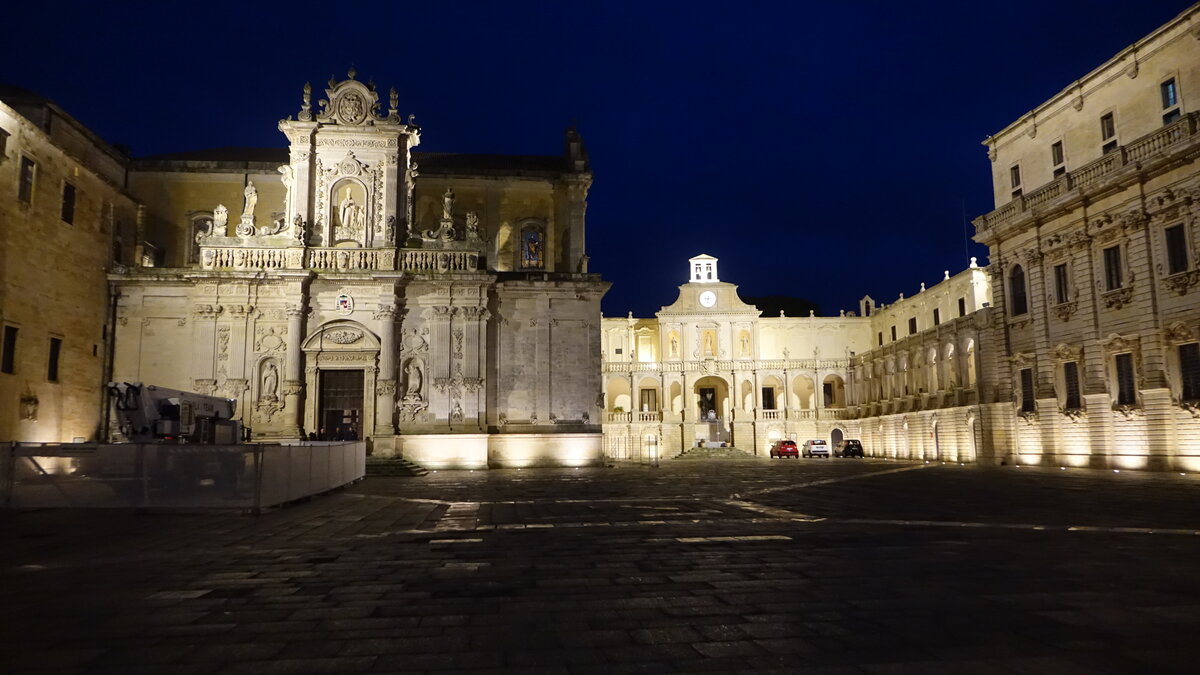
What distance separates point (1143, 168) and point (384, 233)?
3123 cm

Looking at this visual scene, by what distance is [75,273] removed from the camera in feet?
104

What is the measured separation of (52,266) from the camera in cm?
2983

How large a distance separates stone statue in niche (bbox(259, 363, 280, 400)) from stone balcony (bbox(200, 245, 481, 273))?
444 centimetres

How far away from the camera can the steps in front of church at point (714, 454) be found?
57.7 m

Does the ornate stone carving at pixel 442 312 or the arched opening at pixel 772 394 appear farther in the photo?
the arched opening at pixel 772 394

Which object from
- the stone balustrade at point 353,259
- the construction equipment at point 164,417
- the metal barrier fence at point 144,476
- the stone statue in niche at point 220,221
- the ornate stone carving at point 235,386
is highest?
the stone statue in niche at point 220,221

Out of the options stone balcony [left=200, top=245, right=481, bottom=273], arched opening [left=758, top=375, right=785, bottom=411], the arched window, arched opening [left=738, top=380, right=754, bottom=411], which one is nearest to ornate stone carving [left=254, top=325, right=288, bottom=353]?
stone balcony [left=200, top=245, right=481, bottom=273]

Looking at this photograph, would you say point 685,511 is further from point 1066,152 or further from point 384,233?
point 1066,152

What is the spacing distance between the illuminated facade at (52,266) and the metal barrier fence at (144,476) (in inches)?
595

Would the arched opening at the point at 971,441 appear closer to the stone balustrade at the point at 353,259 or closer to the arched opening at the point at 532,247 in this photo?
the arched opening at the point at 532,247

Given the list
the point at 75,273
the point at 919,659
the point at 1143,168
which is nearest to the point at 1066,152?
the point at 1143,168

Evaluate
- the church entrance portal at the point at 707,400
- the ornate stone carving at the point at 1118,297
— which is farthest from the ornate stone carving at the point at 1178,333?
the church entrance portal at the point at 707,400

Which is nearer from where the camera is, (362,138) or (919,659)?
(919,659)

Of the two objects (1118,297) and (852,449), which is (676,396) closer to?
(852,449)
